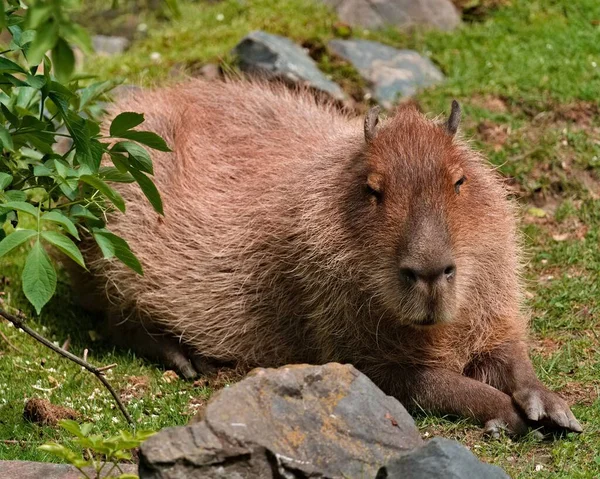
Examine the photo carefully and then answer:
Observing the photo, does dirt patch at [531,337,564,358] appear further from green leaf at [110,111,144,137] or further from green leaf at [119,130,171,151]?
green leaf at [110,111,144,137]

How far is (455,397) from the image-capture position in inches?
187

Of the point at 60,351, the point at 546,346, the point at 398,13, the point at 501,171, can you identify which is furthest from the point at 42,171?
the point at 398,13

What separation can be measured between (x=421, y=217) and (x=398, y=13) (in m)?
5.46

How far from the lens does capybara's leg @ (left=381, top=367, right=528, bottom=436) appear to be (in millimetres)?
4578

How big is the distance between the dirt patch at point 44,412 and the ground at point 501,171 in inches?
1.8

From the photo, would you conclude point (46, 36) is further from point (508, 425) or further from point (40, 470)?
point (508, 425)

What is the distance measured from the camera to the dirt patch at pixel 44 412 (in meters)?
4.73

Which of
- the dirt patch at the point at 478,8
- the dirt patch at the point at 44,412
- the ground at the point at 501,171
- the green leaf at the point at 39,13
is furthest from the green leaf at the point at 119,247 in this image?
the dirt patch at the point at 478,8

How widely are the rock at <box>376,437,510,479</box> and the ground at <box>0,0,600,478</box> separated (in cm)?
89

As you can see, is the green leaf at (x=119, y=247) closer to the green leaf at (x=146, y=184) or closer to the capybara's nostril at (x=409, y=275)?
the green leaf at (x=146, y=184)

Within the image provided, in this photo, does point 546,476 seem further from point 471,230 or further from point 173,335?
point 173,335

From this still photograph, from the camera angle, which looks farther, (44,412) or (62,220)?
(44,412)

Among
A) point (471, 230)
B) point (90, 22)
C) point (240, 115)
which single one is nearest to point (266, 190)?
point (240, 115)

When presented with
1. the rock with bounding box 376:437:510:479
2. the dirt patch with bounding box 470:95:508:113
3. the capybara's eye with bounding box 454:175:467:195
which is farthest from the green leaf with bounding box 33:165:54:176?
the dirt patch with bounding box 470:95:508:113
